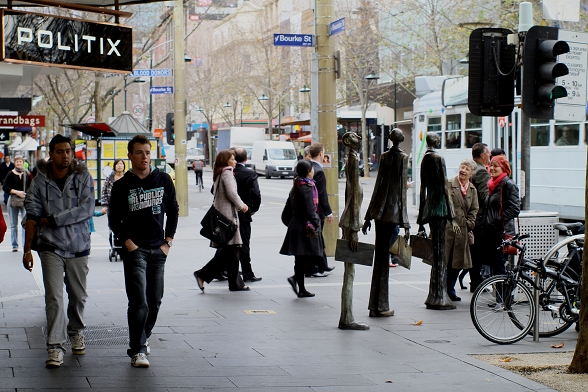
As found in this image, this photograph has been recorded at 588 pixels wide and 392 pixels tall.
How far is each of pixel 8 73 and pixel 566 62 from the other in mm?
15623

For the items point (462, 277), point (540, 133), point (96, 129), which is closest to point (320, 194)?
point (462, 277)

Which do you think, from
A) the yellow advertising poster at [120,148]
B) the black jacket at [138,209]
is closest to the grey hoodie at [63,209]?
the black jacket at [138,209]

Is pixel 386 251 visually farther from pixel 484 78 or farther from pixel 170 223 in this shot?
pixel 170 223

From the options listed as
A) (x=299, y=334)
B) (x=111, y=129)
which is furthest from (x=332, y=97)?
(x=111, y=129)

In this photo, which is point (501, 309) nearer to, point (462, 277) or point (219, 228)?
point (462, 277)

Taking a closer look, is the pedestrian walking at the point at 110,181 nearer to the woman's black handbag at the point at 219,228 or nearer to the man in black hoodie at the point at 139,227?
the woman's black handbag at the point at 219,228

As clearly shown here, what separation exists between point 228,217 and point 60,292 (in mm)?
4384

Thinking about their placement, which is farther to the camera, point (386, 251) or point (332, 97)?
point (332, 97)

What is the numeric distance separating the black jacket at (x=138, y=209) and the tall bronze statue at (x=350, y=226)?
225 centimetres

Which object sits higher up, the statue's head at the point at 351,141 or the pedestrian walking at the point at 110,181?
the statue's head at the point at 351,141

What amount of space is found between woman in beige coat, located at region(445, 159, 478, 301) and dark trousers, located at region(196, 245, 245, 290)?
2.62 m

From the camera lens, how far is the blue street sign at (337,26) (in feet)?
46.8

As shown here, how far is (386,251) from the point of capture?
1013 centimetres

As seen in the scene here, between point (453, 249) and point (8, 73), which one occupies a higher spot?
point (8, 73)
